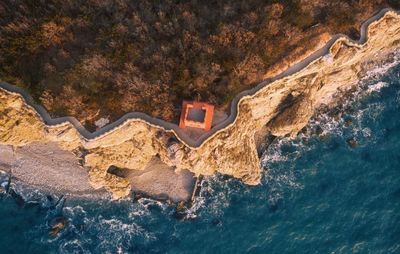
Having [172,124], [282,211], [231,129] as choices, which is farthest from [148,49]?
[282,211]

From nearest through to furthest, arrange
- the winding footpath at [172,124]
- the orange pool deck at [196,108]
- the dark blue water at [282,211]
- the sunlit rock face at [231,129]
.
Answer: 1. the orange pool deck at [196,108]
2. the winding footpath at [172,124]
3. the sunlit rock face at [231,129]
4. the dark blue water at [282,211]

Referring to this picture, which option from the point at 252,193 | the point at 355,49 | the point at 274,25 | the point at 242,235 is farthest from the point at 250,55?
the point at 242,235

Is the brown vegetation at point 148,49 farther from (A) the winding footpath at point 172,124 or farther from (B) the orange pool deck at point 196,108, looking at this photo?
(B) the orange pool deck at point 196,108

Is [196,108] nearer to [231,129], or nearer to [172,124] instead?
[172,124]

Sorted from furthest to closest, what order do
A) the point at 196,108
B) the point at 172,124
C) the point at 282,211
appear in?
the point at 282,211 < the point at 172,124 < the point at 196,108

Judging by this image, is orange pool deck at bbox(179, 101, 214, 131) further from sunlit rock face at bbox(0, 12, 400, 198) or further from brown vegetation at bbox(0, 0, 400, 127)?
sunlit rock face at bbox(0, 12, 400, 198)

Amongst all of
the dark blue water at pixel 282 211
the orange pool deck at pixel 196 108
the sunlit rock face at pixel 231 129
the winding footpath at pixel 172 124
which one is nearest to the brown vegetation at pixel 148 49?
the winding footpath at pixel 172 124
